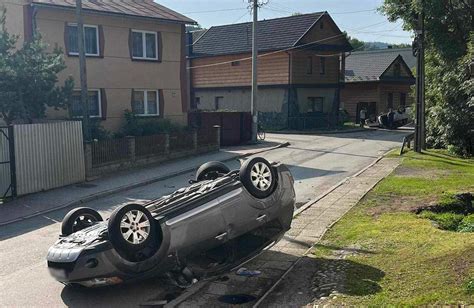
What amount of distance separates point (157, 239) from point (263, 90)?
1310 inches

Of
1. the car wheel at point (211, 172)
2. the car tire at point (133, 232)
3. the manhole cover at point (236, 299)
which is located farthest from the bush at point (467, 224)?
the car tire at point (133, 232)

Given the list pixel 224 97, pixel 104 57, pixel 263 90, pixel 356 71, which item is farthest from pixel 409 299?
pixel 356 71

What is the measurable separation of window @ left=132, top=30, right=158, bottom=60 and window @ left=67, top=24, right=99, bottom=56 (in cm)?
194

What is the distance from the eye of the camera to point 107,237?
20.9ft

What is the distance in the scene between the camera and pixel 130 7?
23844 mm

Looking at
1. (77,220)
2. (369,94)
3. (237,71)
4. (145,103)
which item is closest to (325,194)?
(77,220)

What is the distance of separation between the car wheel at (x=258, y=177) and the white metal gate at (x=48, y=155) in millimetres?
9431

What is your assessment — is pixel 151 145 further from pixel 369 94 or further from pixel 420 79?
pixel 369 94

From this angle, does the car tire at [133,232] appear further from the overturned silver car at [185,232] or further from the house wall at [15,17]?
the house wall at [15,17]

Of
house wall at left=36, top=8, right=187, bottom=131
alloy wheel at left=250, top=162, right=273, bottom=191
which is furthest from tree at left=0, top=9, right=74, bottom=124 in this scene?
alloy wheel at left=250, top=162, right=273, bottom=191

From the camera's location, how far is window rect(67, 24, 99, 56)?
2122 cm

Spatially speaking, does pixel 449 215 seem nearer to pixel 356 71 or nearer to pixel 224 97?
pixel 224 97

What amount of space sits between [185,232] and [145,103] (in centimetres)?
1853

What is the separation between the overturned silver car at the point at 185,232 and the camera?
6.25 meters
